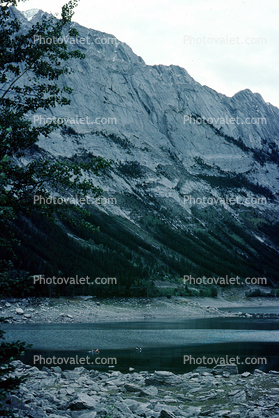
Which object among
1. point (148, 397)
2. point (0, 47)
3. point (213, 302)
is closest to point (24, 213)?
point (0, 47)

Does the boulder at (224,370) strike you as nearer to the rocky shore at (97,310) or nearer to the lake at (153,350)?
the lake at (153,350)

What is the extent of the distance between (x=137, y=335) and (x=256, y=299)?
13611cm

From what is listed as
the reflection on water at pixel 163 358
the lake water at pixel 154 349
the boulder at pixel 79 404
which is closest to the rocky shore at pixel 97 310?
the lake water at pixel 154 349

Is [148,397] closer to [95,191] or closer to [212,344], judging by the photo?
[95,191]

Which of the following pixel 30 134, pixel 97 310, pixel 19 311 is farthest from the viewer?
pixel 97 310

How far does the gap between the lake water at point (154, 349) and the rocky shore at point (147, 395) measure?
5935 mm

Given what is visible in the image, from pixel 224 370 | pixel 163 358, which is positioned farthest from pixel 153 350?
pixel 224 370

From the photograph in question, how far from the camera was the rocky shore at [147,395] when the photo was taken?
52.6ft

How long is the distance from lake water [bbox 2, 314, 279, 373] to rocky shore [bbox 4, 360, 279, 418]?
5.94 m

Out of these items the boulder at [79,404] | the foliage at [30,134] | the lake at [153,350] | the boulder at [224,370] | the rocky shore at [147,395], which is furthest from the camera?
the lake at [153,350]

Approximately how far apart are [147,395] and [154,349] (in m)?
26.0

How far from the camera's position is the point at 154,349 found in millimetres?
47500

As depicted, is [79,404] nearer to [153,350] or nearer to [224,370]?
[224,370]

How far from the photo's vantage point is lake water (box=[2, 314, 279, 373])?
36906 millimetres
